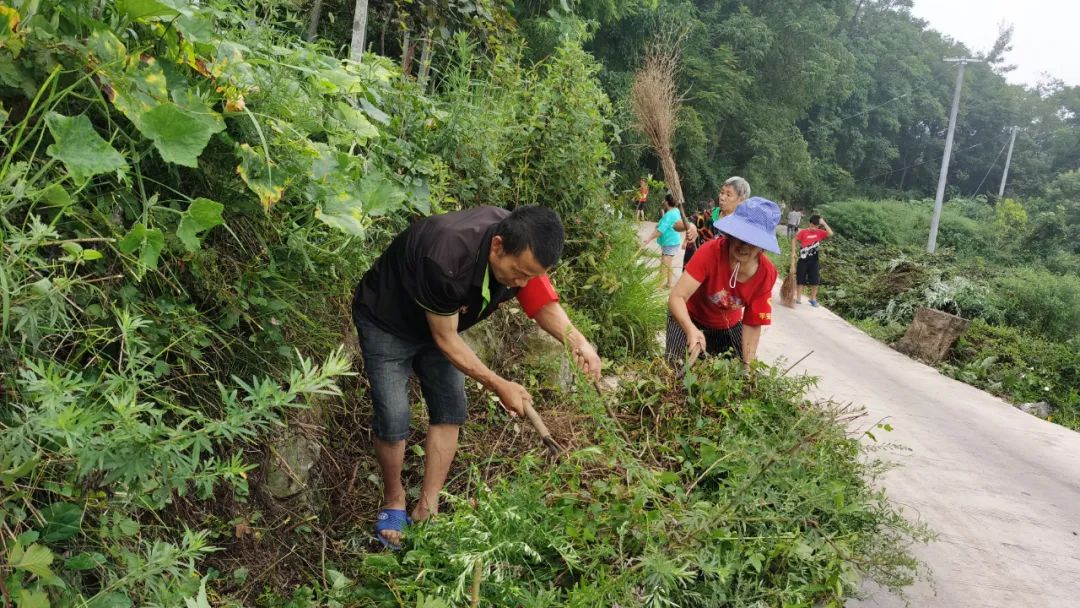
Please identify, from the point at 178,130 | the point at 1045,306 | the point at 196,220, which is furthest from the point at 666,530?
the point at 1045,306

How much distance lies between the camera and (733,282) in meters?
3.95

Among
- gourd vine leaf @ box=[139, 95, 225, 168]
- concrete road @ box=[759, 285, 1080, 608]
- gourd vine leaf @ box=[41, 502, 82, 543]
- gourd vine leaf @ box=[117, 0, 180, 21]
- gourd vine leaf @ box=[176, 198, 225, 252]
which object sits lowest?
concrete road @ box=[759, 285, 1080, 608]

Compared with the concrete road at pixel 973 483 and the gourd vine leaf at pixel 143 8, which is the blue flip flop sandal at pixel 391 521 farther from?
the gourd vine leaf at pixel 143 8

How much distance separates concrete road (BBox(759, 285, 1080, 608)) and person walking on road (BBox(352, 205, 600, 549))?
1695 millimetres

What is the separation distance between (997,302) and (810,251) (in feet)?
12.4

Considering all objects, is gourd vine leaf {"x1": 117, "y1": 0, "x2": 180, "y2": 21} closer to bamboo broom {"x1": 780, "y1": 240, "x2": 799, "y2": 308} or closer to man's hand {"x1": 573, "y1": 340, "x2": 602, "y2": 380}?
man's hand {"x1": 573, "y1": 340, "x2": 602, "y2": 380}

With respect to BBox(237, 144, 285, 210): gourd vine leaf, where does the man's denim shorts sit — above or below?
below

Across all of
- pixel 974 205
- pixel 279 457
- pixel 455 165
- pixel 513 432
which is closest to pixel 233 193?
pixel 279 457

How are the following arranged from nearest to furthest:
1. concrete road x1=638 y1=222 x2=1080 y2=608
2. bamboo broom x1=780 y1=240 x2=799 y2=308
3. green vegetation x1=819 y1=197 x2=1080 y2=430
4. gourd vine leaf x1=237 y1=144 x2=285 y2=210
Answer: gourd vine leaf x1=237 y1=144 x2=285 y2=210
concrete road x1=638 y1=222 x2=1080 y2=608
green vegetation x1=819 y1=197 x2=1080 y2=430
bamboo broom x1=780 y1=240 x2=799 y2=308

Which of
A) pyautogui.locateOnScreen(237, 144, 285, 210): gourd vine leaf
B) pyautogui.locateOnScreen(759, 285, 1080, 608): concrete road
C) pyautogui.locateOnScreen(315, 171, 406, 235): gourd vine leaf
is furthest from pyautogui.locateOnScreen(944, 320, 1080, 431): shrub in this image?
pyautogui.locateOnScreen(237, 144, 285, 210): gourd vine leaf

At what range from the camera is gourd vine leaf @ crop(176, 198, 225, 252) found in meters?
2.04

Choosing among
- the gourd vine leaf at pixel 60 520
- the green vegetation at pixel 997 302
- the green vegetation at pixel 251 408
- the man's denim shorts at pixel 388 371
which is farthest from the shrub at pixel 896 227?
the gourd vine leaf at pixel 60 520

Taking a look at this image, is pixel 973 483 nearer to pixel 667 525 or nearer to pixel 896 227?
pixel 667 525

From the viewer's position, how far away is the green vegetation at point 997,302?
34.4 ft
